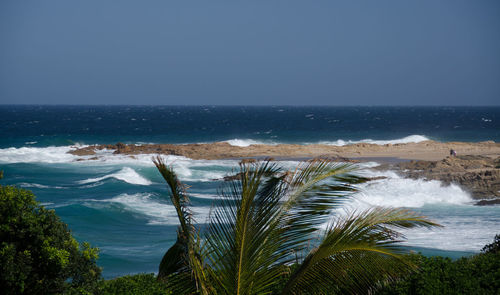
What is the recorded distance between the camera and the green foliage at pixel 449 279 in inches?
230

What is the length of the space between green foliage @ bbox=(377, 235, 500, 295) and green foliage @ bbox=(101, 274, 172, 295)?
10.5 feet

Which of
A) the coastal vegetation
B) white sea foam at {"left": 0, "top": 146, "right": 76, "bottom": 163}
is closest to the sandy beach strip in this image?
white sea foam at {"left": 0, "top": 146, "right": 76, "bottom": 163}

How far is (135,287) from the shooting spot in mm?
7363

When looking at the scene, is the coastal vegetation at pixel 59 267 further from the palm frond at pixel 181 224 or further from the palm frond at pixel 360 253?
the palm frond at pixel 360 253

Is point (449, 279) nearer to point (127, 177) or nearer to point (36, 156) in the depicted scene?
point (127, 177)

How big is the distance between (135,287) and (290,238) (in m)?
3.55

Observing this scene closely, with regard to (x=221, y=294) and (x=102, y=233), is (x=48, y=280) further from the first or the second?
(x=102, y=233)

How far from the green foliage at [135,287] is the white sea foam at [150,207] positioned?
1079 centimetres

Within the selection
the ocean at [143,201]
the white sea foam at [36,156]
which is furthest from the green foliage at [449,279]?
the white sea foam at [36,156]

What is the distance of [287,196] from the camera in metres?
4.72

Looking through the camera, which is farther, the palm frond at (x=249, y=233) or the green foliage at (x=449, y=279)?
the green foliage at (x=449, y=279)

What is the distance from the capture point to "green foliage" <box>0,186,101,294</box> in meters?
6.33

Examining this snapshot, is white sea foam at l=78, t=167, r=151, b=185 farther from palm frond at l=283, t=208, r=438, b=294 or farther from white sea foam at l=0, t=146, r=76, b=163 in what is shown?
palm frond at l=283, t=208, r=438, b=294

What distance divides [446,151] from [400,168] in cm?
1418
